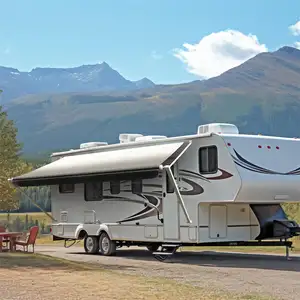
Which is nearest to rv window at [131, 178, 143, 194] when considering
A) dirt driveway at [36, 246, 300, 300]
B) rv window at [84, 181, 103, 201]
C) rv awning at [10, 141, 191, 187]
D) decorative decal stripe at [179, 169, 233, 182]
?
rv awning at [10, 141, 191, 187]

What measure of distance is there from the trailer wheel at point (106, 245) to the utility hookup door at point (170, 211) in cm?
257

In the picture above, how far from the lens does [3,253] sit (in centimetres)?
1869

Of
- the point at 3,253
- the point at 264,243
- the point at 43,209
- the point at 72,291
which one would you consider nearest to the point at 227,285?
the point at 72,291

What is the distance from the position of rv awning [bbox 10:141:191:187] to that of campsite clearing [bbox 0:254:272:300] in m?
3.44

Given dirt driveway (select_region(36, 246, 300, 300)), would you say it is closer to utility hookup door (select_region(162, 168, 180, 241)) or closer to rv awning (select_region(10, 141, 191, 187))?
utility hookup door (select_region(162, 168, 180, 241))

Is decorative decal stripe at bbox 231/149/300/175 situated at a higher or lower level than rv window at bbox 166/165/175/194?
higher

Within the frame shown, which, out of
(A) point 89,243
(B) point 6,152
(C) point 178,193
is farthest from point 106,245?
(B) point 6,152

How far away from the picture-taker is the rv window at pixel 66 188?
2117 cm

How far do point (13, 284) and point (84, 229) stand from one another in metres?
8.64

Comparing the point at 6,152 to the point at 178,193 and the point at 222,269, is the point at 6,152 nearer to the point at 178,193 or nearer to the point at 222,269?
the point at 178,193

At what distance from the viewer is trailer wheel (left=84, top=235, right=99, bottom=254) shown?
20.3m

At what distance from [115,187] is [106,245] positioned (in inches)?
71.5

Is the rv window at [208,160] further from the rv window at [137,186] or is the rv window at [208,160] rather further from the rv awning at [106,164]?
the rv window at [137,186]

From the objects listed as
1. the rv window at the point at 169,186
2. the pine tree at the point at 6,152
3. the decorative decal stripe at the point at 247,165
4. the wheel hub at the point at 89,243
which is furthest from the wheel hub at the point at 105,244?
the pine tree at the point at 6,152
